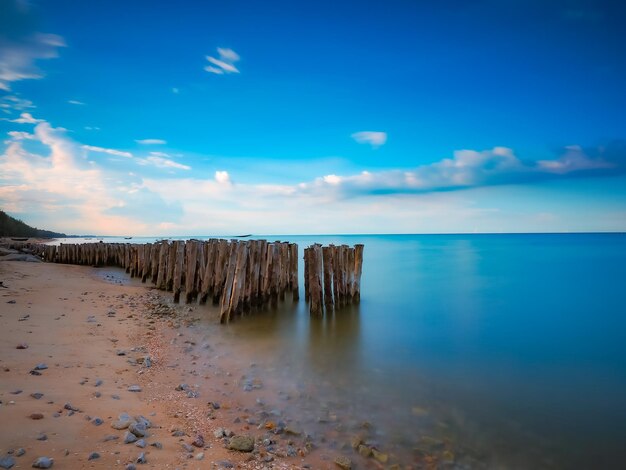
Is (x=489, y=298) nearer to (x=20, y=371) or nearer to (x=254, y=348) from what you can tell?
(x=254, y=348)

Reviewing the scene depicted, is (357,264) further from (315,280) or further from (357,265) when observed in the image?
(315,280)

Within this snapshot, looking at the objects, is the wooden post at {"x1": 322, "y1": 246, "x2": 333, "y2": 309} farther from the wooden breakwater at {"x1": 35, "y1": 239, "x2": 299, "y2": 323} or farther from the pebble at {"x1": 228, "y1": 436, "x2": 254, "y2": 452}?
the pebble at {"x1": 228, "y1": 436, "x2": 254, "y2": 452}

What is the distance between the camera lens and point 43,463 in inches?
104

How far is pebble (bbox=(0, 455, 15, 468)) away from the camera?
8.46 feet

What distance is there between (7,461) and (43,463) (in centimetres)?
24

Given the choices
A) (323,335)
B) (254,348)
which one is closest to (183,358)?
(254,348)

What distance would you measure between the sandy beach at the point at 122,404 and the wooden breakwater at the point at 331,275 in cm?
393

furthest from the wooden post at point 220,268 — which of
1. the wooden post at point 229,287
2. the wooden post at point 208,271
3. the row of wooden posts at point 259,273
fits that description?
the wooden post at point 229,287

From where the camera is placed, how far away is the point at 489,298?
1501cm

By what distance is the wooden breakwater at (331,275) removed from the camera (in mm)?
10625

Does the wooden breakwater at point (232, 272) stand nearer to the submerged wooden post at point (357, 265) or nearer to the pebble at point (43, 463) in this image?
the submerged wooden post at point (357, 265)

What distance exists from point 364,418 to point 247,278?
22.4ft

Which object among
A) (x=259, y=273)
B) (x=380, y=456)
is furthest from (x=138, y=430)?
(x=259, y=273)

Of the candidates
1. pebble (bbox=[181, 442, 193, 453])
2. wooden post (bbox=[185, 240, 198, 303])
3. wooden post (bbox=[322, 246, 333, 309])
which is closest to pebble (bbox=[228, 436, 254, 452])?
pebble (bbox=[181, 442, 193, 453])
